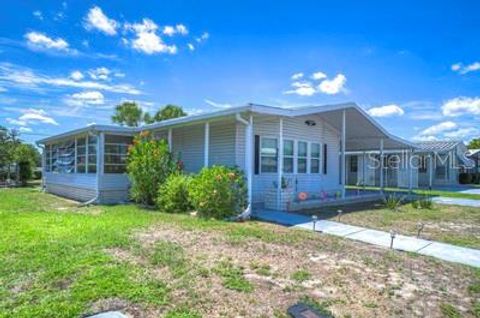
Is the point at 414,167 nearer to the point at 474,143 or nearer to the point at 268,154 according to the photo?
the point at 268,154

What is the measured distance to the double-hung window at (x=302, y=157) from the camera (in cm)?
1341

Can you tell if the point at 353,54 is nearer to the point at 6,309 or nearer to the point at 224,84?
the point at 224,84

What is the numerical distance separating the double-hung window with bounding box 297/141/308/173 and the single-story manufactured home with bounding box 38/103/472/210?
1.6 inches

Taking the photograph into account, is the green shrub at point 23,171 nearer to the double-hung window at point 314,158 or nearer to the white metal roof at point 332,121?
the white metal roof at point 332,121

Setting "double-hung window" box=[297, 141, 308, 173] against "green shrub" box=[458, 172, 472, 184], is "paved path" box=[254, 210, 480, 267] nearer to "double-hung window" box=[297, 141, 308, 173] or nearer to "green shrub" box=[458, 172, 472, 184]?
"double-hung window" box=[297, 141, 308, 173]

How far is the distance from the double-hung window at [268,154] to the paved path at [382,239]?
2.68m

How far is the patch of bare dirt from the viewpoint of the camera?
370cm

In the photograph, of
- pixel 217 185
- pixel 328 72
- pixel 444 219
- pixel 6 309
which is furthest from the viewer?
pixel 328 72

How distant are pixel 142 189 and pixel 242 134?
3.90 metres

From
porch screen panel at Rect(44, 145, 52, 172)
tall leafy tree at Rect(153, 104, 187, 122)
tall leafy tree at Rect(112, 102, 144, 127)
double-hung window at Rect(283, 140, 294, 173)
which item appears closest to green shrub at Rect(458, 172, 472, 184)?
double-hung window at Rect(283, 140, 294, 173)

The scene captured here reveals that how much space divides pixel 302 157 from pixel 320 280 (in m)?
9.40

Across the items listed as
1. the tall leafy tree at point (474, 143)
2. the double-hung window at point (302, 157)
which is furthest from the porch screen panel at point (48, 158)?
the tall leafy tree at point (474, 143)

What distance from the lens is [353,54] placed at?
13.7 metres

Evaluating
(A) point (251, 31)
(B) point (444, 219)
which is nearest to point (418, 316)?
(B) point (444, 219)
